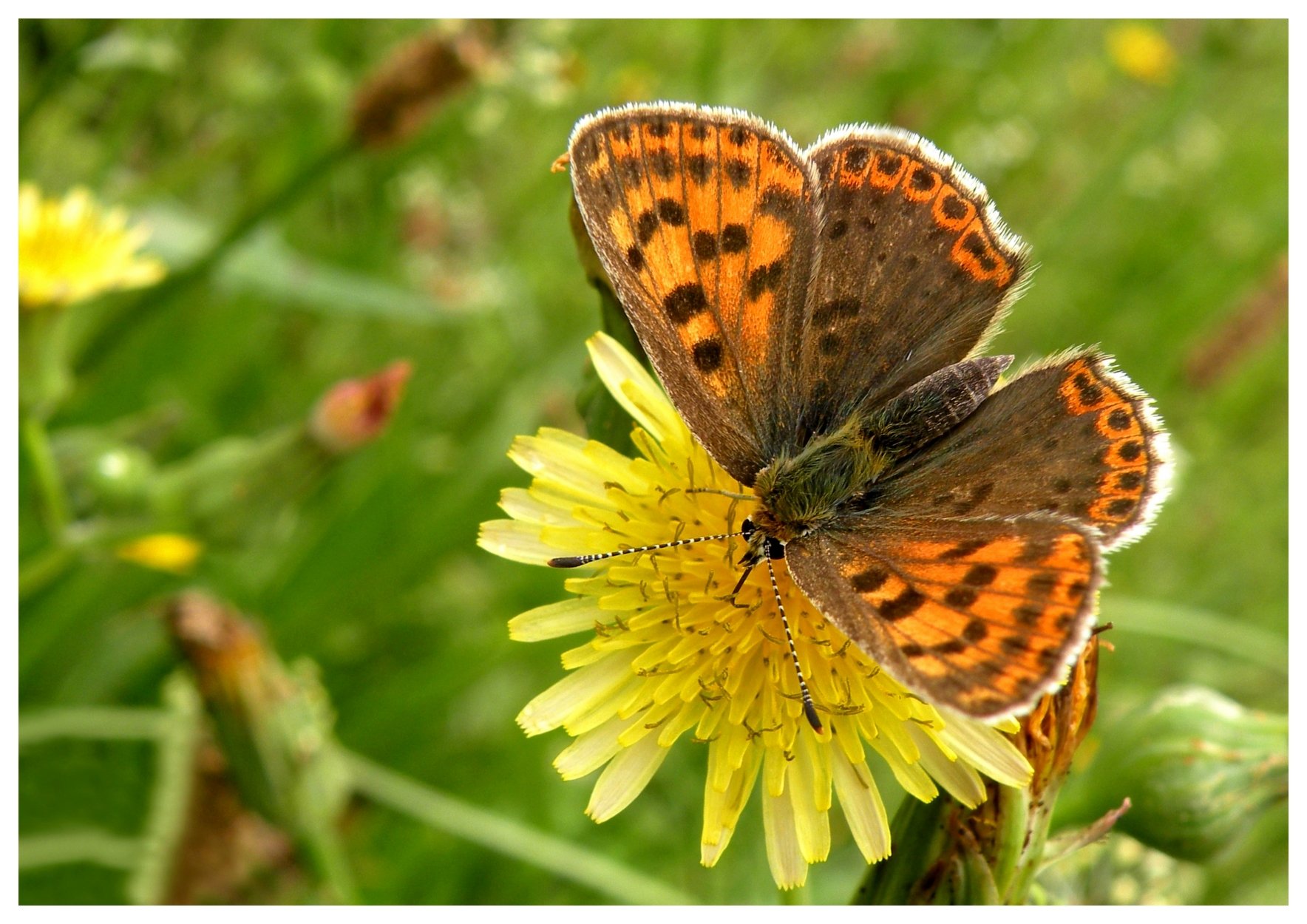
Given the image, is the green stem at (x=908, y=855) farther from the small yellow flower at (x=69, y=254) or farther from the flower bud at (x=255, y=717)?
the small yellow flower at (x=69, y=254)

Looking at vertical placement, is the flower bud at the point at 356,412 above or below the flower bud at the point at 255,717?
above

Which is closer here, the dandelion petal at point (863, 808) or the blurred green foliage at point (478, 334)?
the dandelion petal at point (863, 808)

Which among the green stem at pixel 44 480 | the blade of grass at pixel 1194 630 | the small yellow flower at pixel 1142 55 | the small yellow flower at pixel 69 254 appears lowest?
the blade of grass at pixel 1194 630

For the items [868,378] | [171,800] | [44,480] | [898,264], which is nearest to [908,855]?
[868,378]

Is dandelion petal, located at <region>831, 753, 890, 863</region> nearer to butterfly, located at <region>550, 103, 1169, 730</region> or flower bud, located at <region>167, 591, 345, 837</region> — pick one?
butterfly, located at <region>550, 103, 1169, 730</region>

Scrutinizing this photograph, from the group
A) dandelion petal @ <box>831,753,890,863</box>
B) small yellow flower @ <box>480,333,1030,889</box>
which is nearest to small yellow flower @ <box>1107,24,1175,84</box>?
small yellow flower @ <box>480,333,1030,889</box>

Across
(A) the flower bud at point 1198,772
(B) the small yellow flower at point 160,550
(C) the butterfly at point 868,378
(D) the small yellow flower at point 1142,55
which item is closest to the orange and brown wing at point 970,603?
(C) the butterfly at point 868,378

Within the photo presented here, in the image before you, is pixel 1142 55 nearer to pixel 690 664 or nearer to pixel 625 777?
pixel 690 664
